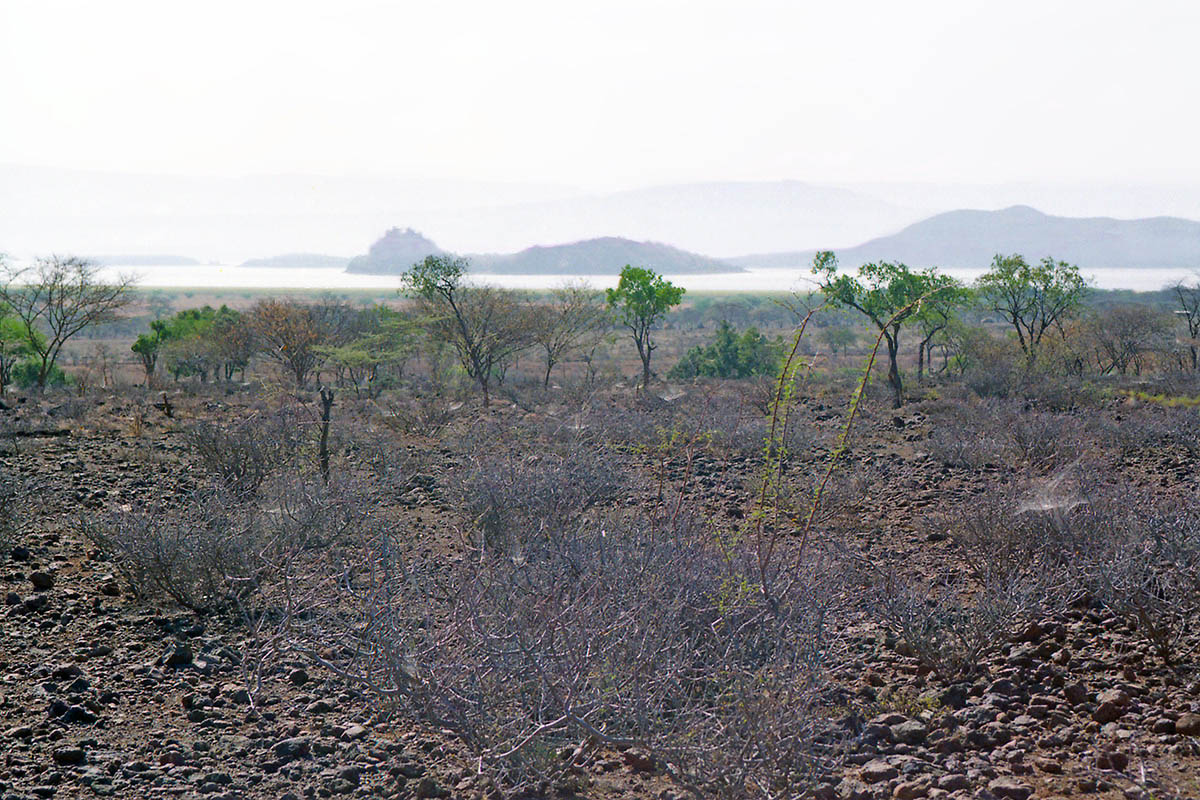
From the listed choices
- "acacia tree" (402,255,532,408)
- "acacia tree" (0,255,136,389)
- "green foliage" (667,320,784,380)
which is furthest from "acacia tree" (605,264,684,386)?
"acacia tree" (0,255,136,389)

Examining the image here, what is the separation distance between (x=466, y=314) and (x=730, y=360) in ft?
44.1

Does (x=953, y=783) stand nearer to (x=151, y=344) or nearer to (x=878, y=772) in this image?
(x=878, y=772)

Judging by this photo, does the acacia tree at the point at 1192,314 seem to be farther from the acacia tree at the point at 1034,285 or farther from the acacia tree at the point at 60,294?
the acacia tree at the point at 60,294

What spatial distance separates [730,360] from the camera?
118 feet

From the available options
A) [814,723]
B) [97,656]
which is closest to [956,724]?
[814,723]

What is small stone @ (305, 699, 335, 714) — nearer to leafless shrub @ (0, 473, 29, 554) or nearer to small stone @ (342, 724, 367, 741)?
small stone @ (342, 724, 367, 741)

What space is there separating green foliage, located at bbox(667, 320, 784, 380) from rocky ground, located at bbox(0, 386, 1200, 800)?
2976 cm

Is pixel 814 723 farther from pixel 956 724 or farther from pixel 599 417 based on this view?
pixel 599 417

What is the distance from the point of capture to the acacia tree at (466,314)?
23875 millimetres

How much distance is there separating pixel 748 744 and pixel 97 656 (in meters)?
4.05

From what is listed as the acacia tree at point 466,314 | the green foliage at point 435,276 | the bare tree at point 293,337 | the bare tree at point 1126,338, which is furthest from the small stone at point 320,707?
the bare tree at point 1126,338

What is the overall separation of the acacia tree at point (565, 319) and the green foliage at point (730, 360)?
4798mm

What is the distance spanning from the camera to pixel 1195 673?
14.6 feet

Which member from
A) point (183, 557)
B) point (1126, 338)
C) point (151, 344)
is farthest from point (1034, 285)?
point (151, 344)
